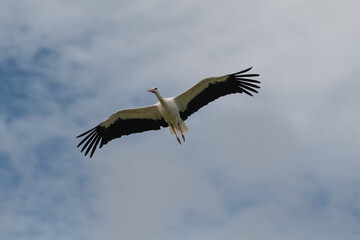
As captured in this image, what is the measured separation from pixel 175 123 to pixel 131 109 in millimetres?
1451

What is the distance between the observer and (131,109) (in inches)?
979

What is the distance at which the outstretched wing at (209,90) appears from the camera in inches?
945

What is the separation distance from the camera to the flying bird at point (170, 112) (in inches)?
949

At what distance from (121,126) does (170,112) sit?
193cm

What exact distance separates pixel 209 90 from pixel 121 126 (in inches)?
126

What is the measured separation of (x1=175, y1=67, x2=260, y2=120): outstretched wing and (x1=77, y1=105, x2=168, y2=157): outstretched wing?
3.14 feet

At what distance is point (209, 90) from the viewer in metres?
24.3

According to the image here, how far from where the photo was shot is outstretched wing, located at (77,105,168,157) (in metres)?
25.2

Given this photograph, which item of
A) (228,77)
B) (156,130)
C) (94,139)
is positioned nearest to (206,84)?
(228,77)

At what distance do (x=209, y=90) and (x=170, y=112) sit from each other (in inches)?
54.3

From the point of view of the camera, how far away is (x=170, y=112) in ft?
80.2

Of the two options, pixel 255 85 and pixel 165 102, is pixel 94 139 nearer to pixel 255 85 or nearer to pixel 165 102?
pixel 165 102

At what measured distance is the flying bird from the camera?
2409 centimetres

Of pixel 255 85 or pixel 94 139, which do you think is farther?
pixel 94 139
